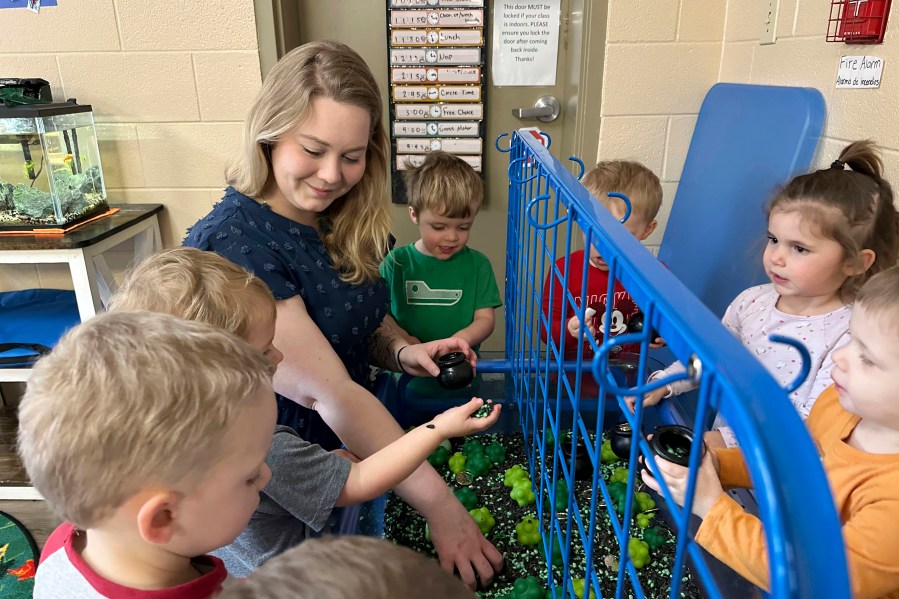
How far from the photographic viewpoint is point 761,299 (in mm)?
1327

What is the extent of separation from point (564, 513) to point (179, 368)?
953 millimetres

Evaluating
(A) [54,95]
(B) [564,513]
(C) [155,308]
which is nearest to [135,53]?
(A) [54,95]

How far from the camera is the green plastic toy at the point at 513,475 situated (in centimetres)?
134

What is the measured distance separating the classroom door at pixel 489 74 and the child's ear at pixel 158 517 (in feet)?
6.00

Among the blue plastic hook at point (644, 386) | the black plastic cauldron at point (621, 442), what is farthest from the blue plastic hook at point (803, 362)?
the black plastic cauldron at point (621, 442)

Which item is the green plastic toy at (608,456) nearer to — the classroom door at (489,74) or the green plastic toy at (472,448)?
the green plastic toy at (472,448)

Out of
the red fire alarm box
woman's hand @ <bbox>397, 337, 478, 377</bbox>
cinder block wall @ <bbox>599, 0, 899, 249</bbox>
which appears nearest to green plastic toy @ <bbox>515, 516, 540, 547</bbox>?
woman's hand @ <bbox>397, 337, 478, 377</bbox>

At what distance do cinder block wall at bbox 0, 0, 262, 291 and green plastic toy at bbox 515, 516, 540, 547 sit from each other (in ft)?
5.30

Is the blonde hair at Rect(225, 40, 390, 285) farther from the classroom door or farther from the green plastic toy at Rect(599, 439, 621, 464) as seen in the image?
the classroom door

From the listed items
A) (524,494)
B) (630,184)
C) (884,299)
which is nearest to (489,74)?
(630,184)

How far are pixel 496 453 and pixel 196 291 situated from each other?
34.3 inches

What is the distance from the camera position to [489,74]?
89.0 inches

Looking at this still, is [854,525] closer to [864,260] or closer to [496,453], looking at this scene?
[864,260]

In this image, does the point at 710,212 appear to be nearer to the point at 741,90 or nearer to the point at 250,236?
the point at 741,90
